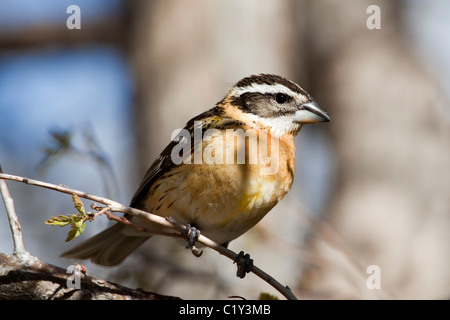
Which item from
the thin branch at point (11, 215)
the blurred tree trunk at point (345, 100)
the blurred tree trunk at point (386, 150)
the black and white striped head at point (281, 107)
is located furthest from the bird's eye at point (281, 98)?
the blurred tree trunk at point (386, 150)

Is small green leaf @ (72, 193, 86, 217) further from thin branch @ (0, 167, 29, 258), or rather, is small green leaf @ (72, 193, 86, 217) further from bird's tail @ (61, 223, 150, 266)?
bird's tail @ (61, 223, 150, 266)

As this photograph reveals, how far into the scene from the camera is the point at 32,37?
31.9ft

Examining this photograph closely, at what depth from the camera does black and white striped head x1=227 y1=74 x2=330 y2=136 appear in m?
4.96

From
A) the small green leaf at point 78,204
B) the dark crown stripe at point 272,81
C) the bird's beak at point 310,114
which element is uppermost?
the dark crown stripe at point 272,81

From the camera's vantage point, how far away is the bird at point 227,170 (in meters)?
4.39

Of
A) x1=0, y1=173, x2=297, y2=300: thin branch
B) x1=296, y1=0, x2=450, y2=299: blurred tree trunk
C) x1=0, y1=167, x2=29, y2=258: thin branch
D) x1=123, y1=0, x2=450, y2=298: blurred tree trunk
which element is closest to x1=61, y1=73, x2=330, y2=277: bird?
x1=0, y1=173, x2=297, y2=300: thin branch

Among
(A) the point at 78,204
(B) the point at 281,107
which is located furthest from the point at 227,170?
(A) the point at 78,204

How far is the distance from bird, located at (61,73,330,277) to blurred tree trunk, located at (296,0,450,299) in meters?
3.22

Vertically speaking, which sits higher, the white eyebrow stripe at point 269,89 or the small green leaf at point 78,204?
→ the white eyebrow stripe at point 269,89

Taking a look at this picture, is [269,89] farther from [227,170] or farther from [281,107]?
[227,170]

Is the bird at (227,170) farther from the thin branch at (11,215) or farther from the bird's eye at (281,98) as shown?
the thin branch at (11,215)

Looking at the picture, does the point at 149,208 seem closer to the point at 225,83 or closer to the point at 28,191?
the point at 225,83

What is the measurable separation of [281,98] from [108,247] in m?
1.91

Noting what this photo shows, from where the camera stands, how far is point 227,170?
4355 millimetres
